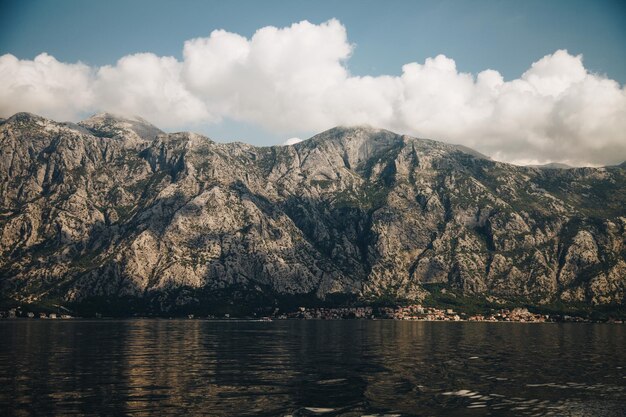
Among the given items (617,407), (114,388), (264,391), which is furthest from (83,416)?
(617,407)

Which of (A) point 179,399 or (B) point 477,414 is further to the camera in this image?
(A) point 179,399

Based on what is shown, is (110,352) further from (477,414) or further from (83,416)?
(477,414)

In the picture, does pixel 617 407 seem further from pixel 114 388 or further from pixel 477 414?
pixel 114 388

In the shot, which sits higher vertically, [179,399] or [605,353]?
[179,399]

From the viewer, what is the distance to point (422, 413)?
5059cm

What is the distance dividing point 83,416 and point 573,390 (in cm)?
6108

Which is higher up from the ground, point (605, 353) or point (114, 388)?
point (114, 388)

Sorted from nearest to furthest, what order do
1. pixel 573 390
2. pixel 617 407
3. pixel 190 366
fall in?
pixel 617 407 → pixel 573 390 → pixel 190 366

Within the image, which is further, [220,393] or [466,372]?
[466,372]

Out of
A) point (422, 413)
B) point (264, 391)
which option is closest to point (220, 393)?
point (264, 391)

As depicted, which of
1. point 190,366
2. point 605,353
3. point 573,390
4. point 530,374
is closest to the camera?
point 573,390

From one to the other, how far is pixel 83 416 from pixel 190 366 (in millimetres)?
39651

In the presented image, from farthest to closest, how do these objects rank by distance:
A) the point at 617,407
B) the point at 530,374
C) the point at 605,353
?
1. the point at 605,353
2. the point at 530,374
3. the point at 617,407

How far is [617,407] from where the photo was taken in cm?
5519
